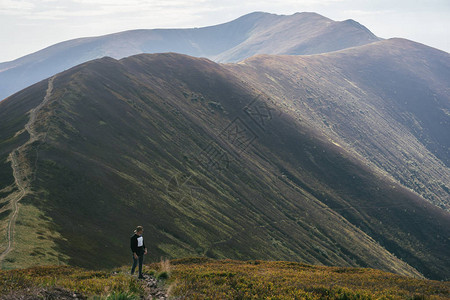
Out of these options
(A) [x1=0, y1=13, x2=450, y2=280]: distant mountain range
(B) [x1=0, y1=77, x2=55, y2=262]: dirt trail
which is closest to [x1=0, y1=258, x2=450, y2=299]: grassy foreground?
(B) [x1=0, y1=77, x2=55, y2=262]: dirt trail

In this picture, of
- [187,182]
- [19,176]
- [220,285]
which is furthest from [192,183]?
[220,285]

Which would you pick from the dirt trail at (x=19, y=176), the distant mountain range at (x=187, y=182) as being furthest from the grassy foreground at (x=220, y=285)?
the distant mountain range at (x=187, y=182)

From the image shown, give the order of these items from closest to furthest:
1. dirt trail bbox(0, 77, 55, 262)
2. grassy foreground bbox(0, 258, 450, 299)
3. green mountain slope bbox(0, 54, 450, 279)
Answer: grassy foreground bbox(0, 258, 450, 299), dirt trail bbox(0, 77, 55, 262), green mountain slope bbox(0, 54, 450, 279)

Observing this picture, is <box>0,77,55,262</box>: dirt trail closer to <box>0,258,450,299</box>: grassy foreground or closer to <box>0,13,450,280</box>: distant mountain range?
<box>0,13,450,280</box>: distant mountain range

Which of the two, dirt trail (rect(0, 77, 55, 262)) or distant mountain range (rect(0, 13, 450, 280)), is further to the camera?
distant mountain range (rect(0, 13, 450, 280))

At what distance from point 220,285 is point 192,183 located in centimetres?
5979

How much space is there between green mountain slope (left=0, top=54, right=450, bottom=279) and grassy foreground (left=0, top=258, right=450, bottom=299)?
11294mm

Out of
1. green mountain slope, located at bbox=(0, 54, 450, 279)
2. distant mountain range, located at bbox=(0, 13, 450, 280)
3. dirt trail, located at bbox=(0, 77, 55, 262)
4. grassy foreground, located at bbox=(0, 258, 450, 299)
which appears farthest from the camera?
green mountain slope, located at bbox=(0, 54, 450, 279)

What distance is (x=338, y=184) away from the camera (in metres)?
121

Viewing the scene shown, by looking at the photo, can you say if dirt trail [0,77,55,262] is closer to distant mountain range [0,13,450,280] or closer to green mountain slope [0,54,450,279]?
distant mountain range [0,13,450,280]

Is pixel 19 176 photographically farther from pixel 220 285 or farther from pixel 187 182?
pixel 220 285

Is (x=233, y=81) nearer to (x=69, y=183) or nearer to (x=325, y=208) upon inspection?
(x=325, y=208)

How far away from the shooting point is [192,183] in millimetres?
79562

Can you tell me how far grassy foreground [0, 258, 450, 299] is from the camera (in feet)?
54.0
